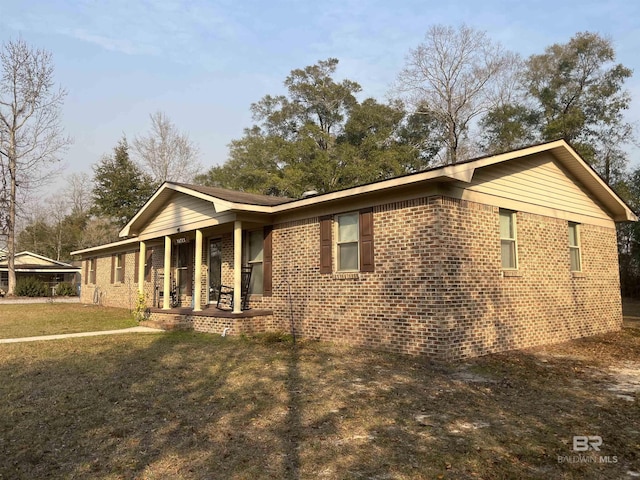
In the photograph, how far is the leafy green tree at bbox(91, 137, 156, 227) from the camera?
3803 centimetres

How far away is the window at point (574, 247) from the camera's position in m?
11.8

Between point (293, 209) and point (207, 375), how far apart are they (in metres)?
4.93

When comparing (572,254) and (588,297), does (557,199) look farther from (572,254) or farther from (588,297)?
(588,297)

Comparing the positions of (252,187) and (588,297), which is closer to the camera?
(588,297)

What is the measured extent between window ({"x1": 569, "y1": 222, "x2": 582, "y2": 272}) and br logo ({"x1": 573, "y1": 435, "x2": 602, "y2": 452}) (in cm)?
824

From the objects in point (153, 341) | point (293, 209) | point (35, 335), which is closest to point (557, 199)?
point (293, 209)

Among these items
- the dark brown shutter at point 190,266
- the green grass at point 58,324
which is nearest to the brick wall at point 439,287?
the dark brown shutter at point 190,266

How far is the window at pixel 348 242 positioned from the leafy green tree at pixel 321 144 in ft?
67.3

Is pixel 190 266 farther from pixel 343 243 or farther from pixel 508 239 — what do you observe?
pixel 508 239

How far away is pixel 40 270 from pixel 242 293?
34.3 meters

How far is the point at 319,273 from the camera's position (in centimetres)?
1037

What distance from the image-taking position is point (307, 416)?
16.7 ft

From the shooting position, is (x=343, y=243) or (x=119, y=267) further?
(x=119, y=267)

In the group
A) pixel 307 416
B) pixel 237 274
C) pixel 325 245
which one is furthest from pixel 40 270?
pixel 307 416
